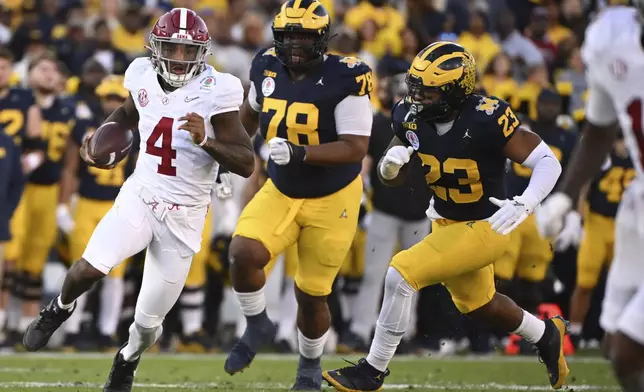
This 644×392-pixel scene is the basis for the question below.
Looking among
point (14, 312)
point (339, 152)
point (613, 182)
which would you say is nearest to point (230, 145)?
point (339, 152)

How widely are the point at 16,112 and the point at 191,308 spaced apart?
6.24 ft

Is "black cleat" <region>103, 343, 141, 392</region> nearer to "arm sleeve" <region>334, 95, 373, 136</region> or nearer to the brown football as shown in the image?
the brown football

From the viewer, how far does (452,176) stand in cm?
566

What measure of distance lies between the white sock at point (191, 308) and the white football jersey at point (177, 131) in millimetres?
3423

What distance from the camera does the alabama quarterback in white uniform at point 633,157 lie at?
12.7ft

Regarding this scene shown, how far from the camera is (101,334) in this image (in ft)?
28.8

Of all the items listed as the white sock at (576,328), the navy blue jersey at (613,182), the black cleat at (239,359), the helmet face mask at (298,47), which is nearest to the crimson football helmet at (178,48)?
the helmet face mask at (298,47)

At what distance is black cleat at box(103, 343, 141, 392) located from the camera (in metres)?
5.50

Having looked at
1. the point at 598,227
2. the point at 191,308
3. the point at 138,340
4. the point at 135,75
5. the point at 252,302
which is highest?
the point at 135,75

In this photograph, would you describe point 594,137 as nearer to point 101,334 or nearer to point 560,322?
point 560,322

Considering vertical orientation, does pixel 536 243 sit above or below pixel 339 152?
below

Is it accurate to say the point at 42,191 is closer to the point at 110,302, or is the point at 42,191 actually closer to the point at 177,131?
the point at 110,302

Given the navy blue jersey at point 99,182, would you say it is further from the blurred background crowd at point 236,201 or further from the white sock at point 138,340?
the white sock at point 138,340

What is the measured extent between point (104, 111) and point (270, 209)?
312 centimetres
